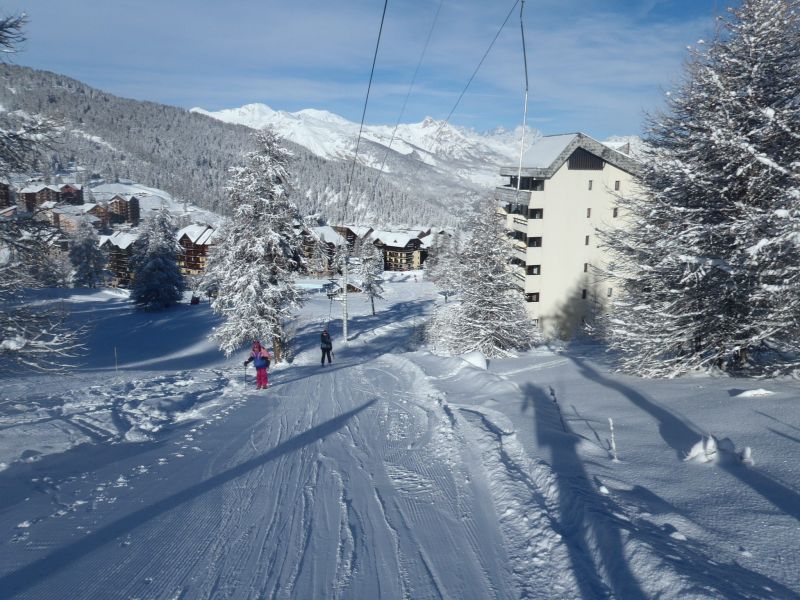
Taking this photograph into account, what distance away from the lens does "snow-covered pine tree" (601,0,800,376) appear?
9508mm

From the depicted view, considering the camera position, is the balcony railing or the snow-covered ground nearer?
A: the snow-covered ground

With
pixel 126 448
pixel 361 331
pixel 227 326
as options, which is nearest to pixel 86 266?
pixel 361 331

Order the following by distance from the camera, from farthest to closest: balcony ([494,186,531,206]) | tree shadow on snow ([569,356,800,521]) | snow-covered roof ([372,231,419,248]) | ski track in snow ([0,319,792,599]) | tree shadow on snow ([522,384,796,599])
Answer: snow-covered roof ([372,231,419,248]) → balcony ([494,186,531,206]) → tree shadow on snow ([569,356,800,521]) → ski track in snow ([0,319,792,599]) → tree shadow on snow ([522,384,796,599])

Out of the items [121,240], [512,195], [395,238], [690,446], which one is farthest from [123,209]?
[690,446]

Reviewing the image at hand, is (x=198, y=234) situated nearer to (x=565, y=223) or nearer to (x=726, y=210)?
(x=565, y=223)

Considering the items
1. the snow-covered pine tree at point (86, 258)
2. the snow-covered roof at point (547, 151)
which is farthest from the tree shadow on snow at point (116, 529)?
the snow-covered pine tree at point (86, 258)

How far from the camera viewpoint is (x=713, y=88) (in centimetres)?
1076

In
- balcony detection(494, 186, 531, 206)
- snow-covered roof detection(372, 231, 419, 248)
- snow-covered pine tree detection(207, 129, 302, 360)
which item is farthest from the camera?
snow-covered roof detection(372, 231, 419, 248)

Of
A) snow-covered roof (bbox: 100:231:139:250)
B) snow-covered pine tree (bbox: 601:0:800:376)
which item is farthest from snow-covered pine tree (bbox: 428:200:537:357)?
snow-covered roof (bbox: 100:231:139:250)

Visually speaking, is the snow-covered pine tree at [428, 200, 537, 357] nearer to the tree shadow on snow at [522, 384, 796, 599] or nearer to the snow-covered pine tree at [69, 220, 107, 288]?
the tree shadow on snow at [522, 384, 796, 599]

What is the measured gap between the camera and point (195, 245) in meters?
85.4

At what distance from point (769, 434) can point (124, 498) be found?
27.9 feet

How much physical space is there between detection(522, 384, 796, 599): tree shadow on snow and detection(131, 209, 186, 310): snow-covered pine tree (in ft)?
150

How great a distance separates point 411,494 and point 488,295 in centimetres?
1780
